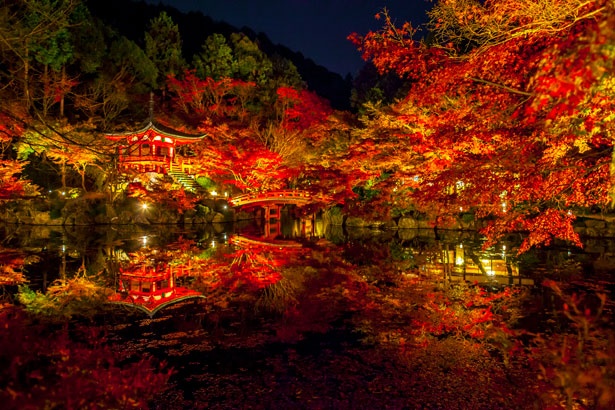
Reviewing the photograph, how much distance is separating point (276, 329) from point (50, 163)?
23.0 m

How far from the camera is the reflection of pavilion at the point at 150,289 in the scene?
779 cm

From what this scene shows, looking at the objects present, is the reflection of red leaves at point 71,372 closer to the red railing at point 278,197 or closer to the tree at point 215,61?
the red railing at point 278,197

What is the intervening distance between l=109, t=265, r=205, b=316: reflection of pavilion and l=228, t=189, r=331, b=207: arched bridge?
39.0ft

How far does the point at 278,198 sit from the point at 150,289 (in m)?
14.3

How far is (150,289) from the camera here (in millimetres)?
8805

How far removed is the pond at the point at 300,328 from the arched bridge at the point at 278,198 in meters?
8.86

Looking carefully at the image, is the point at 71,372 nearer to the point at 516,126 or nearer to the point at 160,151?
the point at 516,126

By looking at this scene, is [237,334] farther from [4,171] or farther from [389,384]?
[4,171]

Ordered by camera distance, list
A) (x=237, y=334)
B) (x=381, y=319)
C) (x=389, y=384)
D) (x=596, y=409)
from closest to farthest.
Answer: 1. (x=596, y=409)
2. (x=389, y=384)
3. (x=237, y=334)
4. (x=381, y=319)

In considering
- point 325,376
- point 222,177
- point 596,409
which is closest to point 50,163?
point 222,177

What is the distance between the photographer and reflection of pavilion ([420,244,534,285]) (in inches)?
386

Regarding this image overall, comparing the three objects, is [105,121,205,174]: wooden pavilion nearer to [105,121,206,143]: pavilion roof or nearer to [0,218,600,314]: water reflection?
[105,121,206,143]: pavilion roof

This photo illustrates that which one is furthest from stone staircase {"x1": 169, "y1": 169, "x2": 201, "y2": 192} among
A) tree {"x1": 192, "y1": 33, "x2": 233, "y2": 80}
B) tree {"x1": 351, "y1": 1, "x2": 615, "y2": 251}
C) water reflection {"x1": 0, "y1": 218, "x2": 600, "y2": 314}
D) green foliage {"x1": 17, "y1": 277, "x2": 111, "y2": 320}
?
tree {"x1": 351, "y1": 1, "x2": 615, "y2": 251}

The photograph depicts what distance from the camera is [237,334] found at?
6195 millimetres
